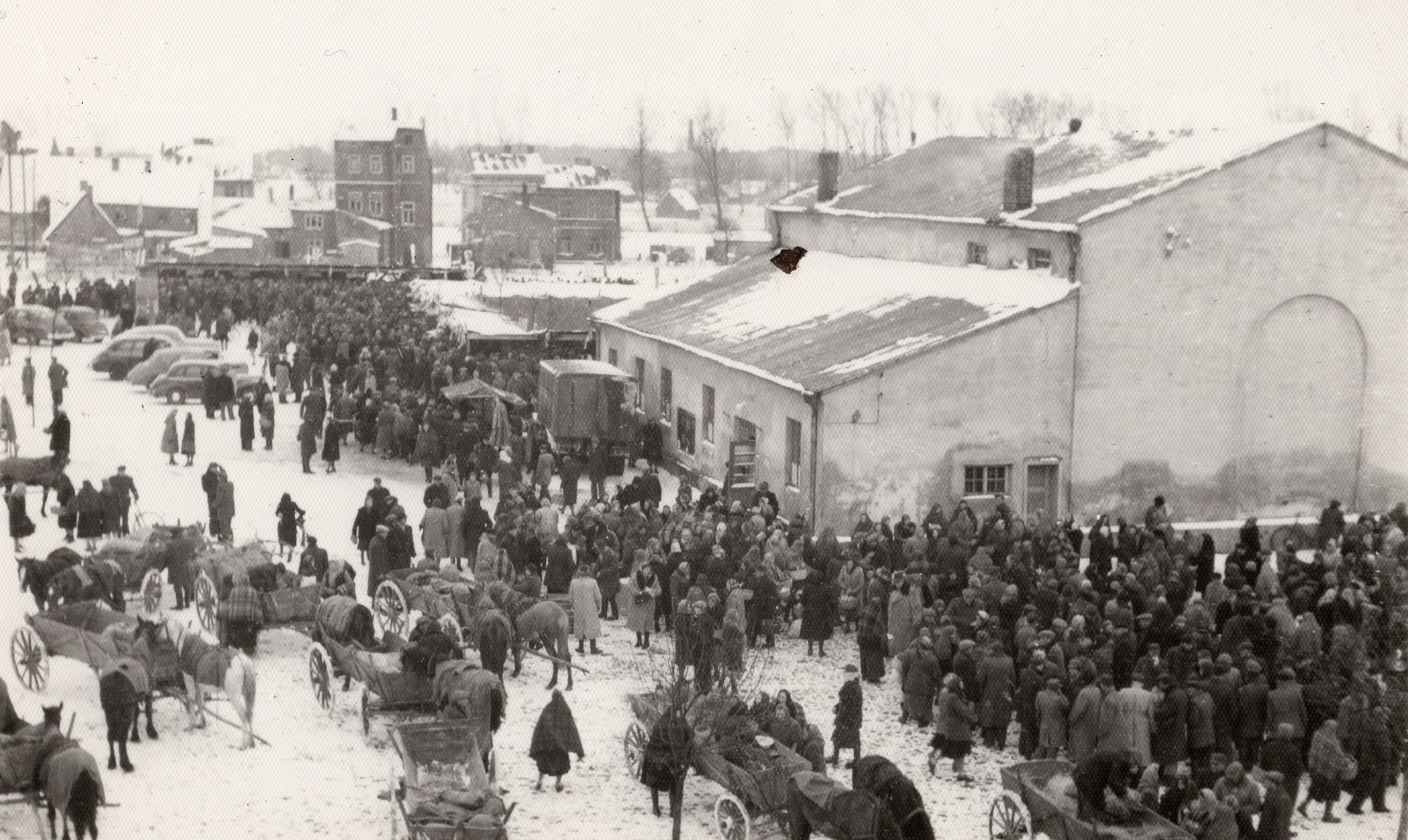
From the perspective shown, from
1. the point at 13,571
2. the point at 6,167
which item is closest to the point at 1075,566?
the point at 13,571

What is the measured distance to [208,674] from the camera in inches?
719

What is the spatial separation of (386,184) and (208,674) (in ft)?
256

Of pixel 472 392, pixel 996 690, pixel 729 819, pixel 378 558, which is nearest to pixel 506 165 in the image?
pixel 472 392

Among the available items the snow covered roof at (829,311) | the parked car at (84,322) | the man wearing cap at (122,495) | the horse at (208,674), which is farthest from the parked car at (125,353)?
the horse at (208,674)

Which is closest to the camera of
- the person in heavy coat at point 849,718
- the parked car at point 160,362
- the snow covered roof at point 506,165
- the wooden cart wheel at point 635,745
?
the wooden cart wheel at point 635,745

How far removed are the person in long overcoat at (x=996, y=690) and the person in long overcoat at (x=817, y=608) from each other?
13.4 ft

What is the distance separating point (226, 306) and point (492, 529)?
2986 cm

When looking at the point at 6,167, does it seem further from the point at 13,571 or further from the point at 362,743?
the point at 362,743

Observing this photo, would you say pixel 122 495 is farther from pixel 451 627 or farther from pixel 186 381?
pixel 186 381

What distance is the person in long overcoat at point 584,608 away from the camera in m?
22.0

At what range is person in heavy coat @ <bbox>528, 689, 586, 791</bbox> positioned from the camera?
16906 mm

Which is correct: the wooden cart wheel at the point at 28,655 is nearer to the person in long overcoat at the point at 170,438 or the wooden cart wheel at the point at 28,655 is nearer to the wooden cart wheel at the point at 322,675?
the wooden cart wheel at the point at 322,675

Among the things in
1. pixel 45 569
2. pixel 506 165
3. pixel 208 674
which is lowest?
pixel 208 674

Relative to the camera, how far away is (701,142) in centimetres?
8981
